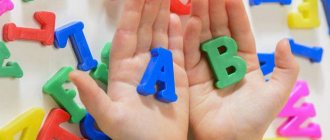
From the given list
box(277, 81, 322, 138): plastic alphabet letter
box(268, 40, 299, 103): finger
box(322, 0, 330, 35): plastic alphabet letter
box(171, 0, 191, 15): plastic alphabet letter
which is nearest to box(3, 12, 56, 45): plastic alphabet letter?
box(171, 0, 191, 15): plastic alphabet letter

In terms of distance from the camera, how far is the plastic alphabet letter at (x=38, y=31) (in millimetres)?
748

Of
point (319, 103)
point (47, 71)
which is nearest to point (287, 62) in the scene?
point (319, 103)

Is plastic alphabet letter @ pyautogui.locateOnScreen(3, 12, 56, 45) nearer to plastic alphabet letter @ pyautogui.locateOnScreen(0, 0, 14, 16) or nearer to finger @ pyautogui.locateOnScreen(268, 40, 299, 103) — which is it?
plastic alphabet letter @ pyautogui.locateOnScreen(0, 0, 14, 16)

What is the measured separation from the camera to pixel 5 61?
753 mm

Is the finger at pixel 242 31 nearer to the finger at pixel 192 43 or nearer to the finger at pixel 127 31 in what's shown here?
the finger at pixel 192 43

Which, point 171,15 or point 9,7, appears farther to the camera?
point 171,15

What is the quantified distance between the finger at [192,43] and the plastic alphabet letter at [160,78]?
7 centimetres

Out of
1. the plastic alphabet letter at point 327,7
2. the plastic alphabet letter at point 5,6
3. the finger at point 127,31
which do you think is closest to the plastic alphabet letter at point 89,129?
the finger at point 127,31

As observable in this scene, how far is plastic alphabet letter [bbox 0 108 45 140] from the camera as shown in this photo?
737 millimetres

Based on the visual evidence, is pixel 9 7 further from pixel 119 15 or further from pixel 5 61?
pixel 119 15

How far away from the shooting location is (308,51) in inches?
41.9

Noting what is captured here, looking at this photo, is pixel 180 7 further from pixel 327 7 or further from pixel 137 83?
pixel 327 7

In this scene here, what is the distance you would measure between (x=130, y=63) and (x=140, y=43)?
0.04m

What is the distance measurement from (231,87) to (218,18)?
0.13 metres
